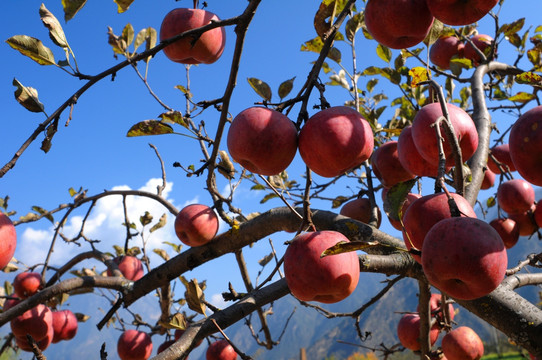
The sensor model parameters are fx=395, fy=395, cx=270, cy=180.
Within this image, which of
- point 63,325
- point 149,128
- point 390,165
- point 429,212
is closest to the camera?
point 429,212

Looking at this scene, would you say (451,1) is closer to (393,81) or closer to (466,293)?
(466,293)

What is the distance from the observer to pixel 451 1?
0.87 metres

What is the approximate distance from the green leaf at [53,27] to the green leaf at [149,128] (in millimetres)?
274

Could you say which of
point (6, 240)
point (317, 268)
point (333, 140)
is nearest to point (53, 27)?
point (6, 240)

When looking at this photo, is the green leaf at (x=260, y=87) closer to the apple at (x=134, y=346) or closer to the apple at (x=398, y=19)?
the apple at (x=398, y=19)

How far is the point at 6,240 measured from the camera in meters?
1.04

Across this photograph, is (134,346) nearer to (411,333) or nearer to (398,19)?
(411,333)

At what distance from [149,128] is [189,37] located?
31 centimetres

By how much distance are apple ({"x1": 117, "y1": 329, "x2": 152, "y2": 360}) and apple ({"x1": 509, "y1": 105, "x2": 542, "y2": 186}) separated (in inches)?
93.8

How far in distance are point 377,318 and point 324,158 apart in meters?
65.6

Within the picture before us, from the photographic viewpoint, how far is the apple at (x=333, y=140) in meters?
0.87

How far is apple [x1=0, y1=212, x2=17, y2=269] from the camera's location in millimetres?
1033

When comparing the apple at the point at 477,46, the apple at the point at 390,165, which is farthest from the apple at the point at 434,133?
the apple at the point at 477,46

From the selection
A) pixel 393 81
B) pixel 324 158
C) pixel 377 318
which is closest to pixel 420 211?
pixel 324 158
